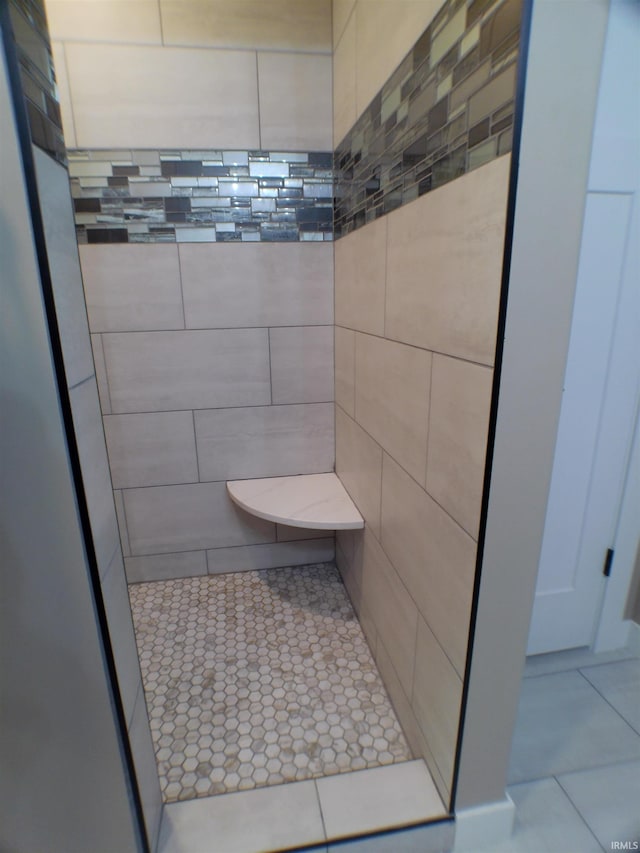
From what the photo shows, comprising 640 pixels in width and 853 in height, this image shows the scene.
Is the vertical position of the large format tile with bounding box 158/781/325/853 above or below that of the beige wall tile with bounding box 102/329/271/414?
below

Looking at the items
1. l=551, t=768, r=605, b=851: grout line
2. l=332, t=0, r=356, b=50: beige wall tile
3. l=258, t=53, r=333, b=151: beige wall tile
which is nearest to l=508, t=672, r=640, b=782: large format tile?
l=551, t=768, r=605, b=851: grout line

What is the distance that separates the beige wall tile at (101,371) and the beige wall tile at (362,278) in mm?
929

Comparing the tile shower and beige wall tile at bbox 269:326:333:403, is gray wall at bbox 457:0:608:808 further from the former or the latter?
beige wall tile at bbox 269:326:333:403

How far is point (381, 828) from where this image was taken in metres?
1.01

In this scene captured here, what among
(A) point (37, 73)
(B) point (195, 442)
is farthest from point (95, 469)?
(B) point (195, 442)

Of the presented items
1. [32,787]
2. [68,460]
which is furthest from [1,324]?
[32,787]

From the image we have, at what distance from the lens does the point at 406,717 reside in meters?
1.26

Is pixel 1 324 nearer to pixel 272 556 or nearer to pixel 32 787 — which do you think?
pixel 32 787

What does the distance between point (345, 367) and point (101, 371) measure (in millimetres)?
946

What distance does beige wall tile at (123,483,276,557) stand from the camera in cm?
190

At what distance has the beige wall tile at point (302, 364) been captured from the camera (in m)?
1.82

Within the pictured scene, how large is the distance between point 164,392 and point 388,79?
4.19 feet

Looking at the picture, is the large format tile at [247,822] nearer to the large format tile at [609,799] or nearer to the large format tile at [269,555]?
the large format tile at [609,799]

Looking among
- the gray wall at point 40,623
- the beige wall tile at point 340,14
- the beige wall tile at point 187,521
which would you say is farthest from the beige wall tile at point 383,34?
the beige wall tile at point 187,521
